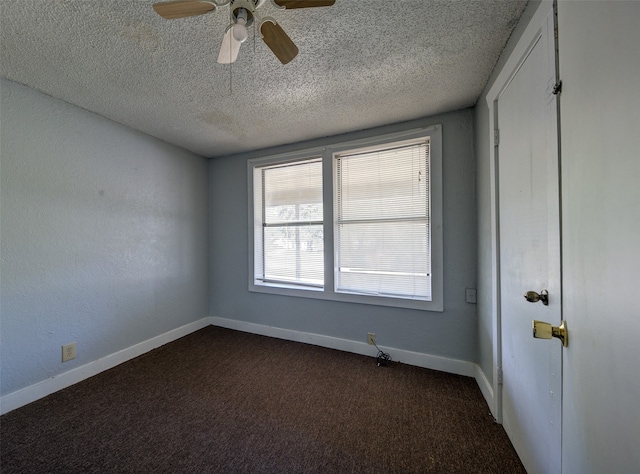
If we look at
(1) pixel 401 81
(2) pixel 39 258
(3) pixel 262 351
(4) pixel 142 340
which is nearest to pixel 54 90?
(2) pixel 39 258

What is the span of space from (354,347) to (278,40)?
8.41ft

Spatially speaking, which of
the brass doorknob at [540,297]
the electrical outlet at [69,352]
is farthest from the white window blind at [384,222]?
the electrical outlet at [69,352]

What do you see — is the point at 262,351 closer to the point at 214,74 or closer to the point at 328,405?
the point at 328,405

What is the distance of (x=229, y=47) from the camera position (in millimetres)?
1141

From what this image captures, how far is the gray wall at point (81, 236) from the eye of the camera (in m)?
1.73

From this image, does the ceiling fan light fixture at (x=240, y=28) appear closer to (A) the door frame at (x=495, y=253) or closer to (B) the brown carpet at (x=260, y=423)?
(A) the door frame at (x=495, y=253)

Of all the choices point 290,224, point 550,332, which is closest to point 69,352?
point 290,224

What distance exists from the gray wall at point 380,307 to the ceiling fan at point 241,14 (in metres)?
1.58

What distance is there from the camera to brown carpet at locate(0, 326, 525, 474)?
130 cm

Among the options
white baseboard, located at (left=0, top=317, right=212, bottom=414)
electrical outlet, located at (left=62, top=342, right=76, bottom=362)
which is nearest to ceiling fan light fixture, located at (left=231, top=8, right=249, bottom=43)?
electrical outlet, located at (left=62, top=342, right=76, bottom=362)

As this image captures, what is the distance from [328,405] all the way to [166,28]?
257cm

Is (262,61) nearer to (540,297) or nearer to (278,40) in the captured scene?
(278,40)

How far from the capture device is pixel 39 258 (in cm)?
184

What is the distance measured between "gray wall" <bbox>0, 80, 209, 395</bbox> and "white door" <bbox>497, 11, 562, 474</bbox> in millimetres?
3226
